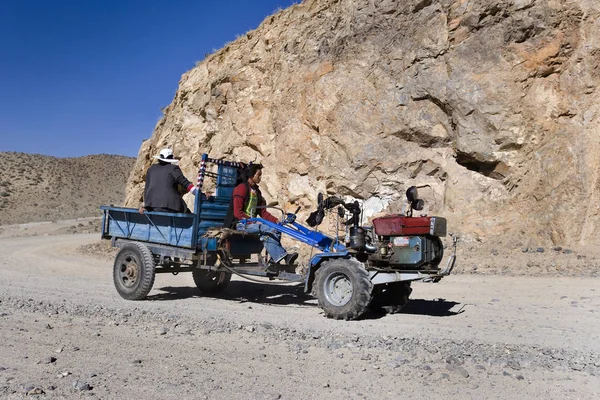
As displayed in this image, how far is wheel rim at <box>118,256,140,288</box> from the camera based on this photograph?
955 cm

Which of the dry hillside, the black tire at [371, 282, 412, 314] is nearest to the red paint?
the black tire at [371, 282, 412, 314]

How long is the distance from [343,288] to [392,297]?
1057 millimetres

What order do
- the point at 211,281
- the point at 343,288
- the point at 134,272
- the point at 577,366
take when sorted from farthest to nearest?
the point at 211,281
the point at 134,272
the point at 343,288
the point at 577,366

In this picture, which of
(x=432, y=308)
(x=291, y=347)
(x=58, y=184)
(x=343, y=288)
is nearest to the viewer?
(x=291, y=347)

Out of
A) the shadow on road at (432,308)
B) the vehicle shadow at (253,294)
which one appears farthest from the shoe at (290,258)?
the shadow on road at (432,308)

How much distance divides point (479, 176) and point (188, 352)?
41.8 feet

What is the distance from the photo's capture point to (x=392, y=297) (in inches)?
334

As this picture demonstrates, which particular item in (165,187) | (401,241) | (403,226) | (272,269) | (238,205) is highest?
(165,187)

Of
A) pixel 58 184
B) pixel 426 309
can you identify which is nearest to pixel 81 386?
pixel 426 309

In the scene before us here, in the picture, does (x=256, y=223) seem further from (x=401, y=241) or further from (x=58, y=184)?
(x=58, y=184)

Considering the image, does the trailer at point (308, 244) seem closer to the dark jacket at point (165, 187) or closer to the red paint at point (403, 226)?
the red paint at point (403, 226)

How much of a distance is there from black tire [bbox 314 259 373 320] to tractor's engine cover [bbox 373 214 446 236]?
25.8 inches

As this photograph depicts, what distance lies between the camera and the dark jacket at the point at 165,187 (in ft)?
31.6

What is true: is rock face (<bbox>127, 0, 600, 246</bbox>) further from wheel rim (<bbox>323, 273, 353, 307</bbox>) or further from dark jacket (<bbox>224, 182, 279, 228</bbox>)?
dark jacket (<bbox>224, 182, 279, 228</bbox>)
